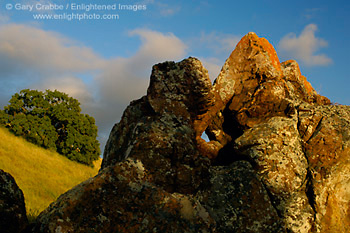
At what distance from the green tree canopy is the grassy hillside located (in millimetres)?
1812

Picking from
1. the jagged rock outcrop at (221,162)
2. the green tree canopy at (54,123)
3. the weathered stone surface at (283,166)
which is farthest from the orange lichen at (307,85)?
the green tree canopy at (54,123)

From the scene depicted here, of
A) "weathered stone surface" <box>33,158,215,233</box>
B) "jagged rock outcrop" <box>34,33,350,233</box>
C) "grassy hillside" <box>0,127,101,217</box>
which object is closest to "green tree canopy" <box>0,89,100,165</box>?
"grassy hillside" <box>0,127,101,217</box>

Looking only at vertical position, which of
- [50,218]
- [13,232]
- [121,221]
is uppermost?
[121,221]

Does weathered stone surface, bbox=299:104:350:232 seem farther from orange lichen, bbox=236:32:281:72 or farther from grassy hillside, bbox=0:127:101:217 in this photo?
grassy hillside, bbox=0:127:101:217

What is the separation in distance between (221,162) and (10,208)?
6.23 metres

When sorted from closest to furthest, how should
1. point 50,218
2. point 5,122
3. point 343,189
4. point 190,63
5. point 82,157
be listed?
point 50,218 < point 343,189 < point 190,63 < point 5,122 < point 82,157

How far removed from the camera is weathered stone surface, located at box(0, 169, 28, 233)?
22.2 feet

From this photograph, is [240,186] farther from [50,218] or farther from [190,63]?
[50,218]

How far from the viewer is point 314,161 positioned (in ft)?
30.5

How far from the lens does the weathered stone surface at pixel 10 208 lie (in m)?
6.76

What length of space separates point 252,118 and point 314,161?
2.52m

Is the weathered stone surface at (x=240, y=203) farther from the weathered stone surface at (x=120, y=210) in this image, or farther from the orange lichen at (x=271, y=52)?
the orange lichen at (x=271, y=52)

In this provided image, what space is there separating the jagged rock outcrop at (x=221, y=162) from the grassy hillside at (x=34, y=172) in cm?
749

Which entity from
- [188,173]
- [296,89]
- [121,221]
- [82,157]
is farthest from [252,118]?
[82,157]
